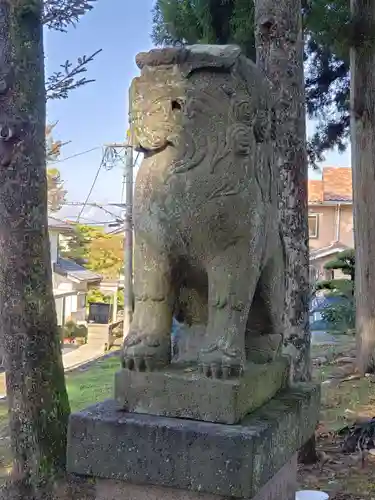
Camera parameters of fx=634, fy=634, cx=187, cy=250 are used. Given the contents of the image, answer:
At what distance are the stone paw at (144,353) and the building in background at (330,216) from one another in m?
19.5

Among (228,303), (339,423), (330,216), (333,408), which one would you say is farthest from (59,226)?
(228,303)

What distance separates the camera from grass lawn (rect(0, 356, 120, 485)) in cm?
548

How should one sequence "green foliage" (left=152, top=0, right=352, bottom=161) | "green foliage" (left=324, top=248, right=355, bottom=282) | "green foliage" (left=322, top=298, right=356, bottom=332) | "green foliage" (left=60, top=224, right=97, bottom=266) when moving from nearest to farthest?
"green foliage" (left=152, top=0, right=352, bottom=161) → "green foliage" (left=322, top=298, right=356, bottom=332) → "green foliage" (left=324, top=248, right=355, bottom=282) → "green foliage" (left=60, top=224, right=97, bottom=266)

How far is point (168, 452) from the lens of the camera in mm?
1743

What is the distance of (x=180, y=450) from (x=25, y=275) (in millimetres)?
2410

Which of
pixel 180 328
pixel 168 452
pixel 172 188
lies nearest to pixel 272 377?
pixel 180 328

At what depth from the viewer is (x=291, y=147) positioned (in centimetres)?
435

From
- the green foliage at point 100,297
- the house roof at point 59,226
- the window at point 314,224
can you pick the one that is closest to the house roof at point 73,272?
the green foliage at point 100,297

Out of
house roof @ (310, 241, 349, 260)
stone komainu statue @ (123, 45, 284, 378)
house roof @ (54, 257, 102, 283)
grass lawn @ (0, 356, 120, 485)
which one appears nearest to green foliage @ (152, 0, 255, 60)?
grass lawn @ (0, 356, 120, 485)

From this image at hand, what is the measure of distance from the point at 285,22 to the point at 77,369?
313 inches

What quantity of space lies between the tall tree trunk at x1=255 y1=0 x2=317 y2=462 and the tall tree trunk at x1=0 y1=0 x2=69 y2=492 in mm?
1541

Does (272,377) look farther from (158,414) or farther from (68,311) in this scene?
(68,311)

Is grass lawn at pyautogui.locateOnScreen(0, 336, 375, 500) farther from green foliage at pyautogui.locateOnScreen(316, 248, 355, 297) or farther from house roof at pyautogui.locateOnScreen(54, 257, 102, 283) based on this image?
house roof at pyautogui.locateOnScreen(54, 257, 102, 283)

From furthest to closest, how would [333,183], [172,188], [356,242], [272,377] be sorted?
[333,183] < [356,242] < [272,377] < [172,188]
